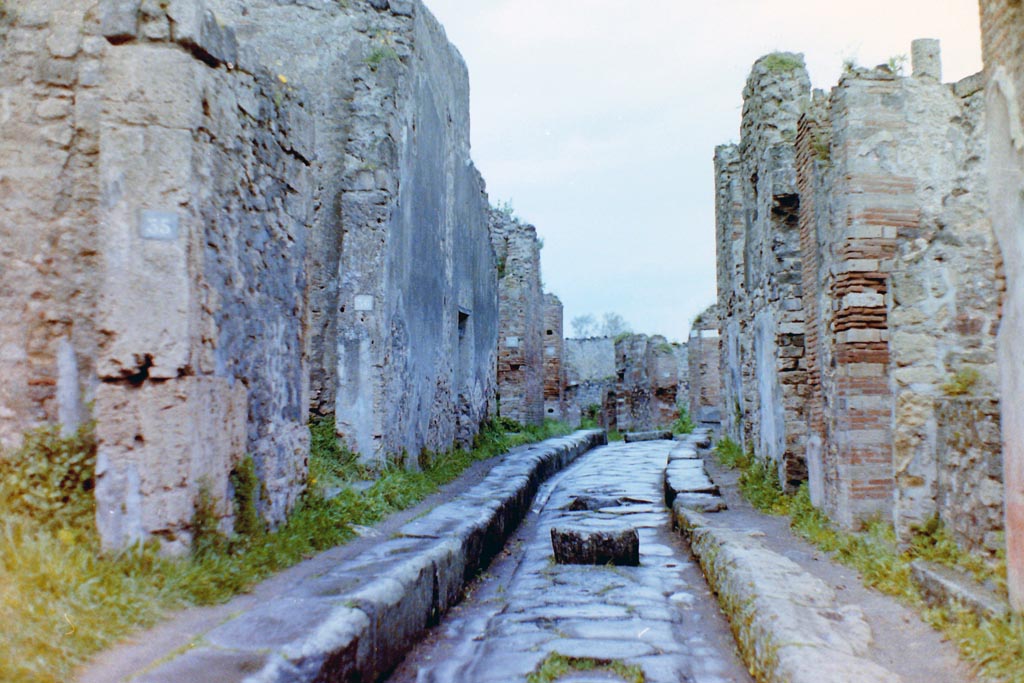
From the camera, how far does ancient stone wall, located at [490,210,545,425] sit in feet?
62.5

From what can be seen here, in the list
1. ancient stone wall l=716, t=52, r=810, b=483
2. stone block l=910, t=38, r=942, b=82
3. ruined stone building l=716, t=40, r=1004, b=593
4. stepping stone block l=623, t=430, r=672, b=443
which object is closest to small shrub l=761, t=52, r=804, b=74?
ancient stone wall l=716, t=52, r=810, b=483

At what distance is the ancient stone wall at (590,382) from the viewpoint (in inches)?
1090

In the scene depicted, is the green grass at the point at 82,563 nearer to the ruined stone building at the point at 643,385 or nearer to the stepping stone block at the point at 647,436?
the stepping stone block at the point at 647,436

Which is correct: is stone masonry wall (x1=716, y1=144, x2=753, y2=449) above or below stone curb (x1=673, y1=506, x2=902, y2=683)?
above

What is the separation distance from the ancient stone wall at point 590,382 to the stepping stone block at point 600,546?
18832mm

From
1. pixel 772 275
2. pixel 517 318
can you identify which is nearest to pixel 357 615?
pixel 772 275

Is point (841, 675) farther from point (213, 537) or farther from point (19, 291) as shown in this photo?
point (19, 291)

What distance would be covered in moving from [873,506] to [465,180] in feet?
27.7

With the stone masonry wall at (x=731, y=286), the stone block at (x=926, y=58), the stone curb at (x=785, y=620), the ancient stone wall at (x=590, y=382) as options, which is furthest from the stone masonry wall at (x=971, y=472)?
the ancient stone wall at (x=590, y=382)

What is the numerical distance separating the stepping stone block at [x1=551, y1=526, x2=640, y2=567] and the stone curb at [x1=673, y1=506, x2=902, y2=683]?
719mm

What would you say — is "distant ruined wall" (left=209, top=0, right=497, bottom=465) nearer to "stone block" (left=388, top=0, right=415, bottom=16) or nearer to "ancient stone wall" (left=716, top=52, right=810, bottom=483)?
"stone block" (left=388, top=0, right=415, bottom=16)

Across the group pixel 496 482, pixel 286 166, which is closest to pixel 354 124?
pixel 286 166

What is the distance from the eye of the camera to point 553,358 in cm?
2425

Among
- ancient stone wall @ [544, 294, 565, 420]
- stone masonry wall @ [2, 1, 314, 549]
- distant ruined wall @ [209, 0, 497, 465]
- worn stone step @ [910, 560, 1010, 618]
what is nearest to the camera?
worn stone step @ [910, 560, 1010, 618]
